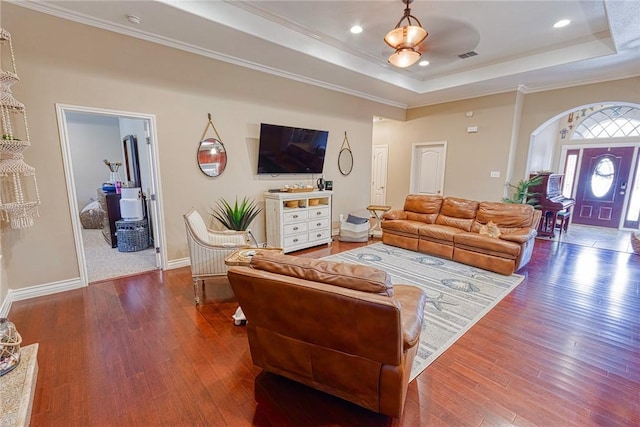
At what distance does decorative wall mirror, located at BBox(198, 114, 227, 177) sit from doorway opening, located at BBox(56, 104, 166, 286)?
23.4 inches

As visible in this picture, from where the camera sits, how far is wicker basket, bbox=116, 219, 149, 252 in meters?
4.63

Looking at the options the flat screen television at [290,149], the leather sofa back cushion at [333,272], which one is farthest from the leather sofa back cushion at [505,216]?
the leather sofa back cushion at [333,272]

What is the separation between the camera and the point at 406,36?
297cm

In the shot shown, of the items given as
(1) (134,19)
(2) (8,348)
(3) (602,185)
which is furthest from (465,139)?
(2) (8,348)

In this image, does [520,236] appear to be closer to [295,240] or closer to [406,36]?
[406,36]

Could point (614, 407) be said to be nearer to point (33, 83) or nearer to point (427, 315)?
point (427, 315)

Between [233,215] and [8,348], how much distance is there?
8.71 feet

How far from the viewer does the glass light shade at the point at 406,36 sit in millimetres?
2893

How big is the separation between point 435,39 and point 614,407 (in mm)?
4310

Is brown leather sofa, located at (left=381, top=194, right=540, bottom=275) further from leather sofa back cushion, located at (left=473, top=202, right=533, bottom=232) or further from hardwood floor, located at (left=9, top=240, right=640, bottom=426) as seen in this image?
hardwood floor, located at (left=9, top=240, right=640, bottom=426)

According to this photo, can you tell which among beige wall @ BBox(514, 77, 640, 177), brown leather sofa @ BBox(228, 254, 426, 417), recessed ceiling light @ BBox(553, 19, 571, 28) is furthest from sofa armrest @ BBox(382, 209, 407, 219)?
brown leather sofa @ BBox(228, 254, 426, 417)

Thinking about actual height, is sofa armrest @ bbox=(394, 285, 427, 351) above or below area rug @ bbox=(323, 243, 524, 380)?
above

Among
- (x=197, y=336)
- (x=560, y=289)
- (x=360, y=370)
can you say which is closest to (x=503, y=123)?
(x=560, y=289)

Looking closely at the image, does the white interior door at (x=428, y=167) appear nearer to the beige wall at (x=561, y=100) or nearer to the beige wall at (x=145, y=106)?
the beige wall at (x=561, y=100)
